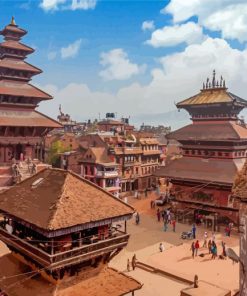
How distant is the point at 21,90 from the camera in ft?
111

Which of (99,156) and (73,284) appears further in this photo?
(99,156)

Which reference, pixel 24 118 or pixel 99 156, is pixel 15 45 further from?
pixel 99 156

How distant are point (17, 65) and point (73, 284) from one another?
26739 mm

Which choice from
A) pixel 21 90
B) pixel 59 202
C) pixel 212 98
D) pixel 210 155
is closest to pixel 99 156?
pixel 210 155

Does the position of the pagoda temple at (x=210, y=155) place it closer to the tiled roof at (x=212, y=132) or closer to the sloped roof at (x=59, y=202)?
the tiled roof at (x=212, y=132)

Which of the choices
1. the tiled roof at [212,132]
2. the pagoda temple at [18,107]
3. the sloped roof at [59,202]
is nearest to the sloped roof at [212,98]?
the tiled roof at [212,132]

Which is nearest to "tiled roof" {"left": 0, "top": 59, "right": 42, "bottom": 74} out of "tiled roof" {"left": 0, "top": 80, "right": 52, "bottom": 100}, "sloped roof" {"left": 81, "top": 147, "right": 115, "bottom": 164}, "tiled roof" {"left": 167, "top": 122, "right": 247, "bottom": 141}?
"tiled roof" {"left": 0, "top": 80, "right": 52, "bottom": 100}

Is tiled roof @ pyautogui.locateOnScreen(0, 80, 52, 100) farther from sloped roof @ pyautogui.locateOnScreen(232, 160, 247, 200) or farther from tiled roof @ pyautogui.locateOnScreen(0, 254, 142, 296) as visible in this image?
sloped roof @ pyautogui.locateOnScreen(232, 160, 247, 200)

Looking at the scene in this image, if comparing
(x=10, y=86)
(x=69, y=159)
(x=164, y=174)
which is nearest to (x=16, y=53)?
(x=10, y=86)

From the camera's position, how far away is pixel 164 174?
133 feet

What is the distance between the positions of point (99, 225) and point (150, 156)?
4863 cm

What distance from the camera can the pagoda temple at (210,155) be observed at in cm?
3547

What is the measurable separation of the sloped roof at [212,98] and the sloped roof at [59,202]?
90.2 ft

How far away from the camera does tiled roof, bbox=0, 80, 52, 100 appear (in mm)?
32500
